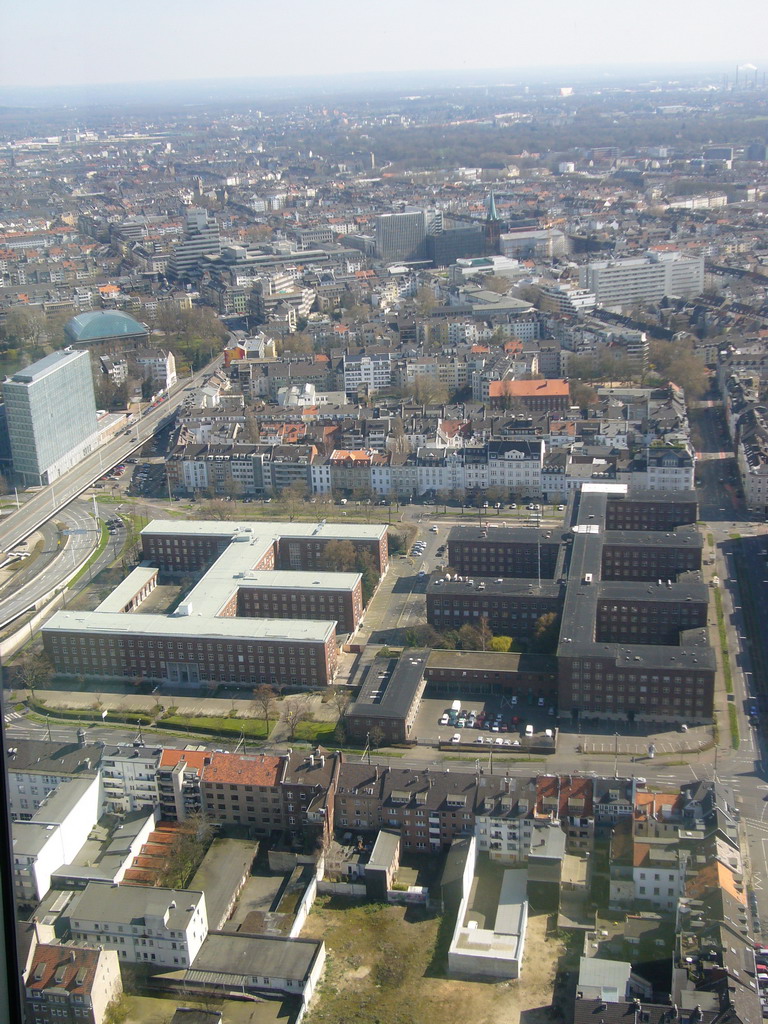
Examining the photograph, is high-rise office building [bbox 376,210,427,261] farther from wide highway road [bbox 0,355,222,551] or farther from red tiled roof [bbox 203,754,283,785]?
red tiled roof [bbox 203,754,283,785]

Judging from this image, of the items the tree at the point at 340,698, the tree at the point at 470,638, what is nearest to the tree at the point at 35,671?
the tree at the point at 340,698

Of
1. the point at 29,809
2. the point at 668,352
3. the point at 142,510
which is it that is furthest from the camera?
the point at 668,352

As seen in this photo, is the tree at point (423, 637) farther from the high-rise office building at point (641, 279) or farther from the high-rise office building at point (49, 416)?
the high-rise office building at point (641, 279)

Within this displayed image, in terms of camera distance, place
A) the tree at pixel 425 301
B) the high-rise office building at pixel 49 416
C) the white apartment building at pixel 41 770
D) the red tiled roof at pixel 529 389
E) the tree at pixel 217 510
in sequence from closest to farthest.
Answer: the white apartment building at pixel 41 770
the tree at pixel 217 510
the high-rise office building at pixel 49 416
the red tiled roof at pixel 529 389
the tree at pixel 425 301

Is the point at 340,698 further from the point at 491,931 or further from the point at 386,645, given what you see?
the point at 491,931

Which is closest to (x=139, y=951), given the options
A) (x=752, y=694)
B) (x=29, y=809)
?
(x=29, y=809)

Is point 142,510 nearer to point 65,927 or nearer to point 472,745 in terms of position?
point 472,745

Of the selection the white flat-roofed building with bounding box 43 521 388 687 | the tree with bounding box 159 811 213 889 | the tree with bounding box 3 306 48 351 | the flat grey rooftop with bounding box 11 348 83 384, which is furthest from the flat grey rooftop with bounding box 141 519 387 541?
the tree with bounding box 3 306 48 351
